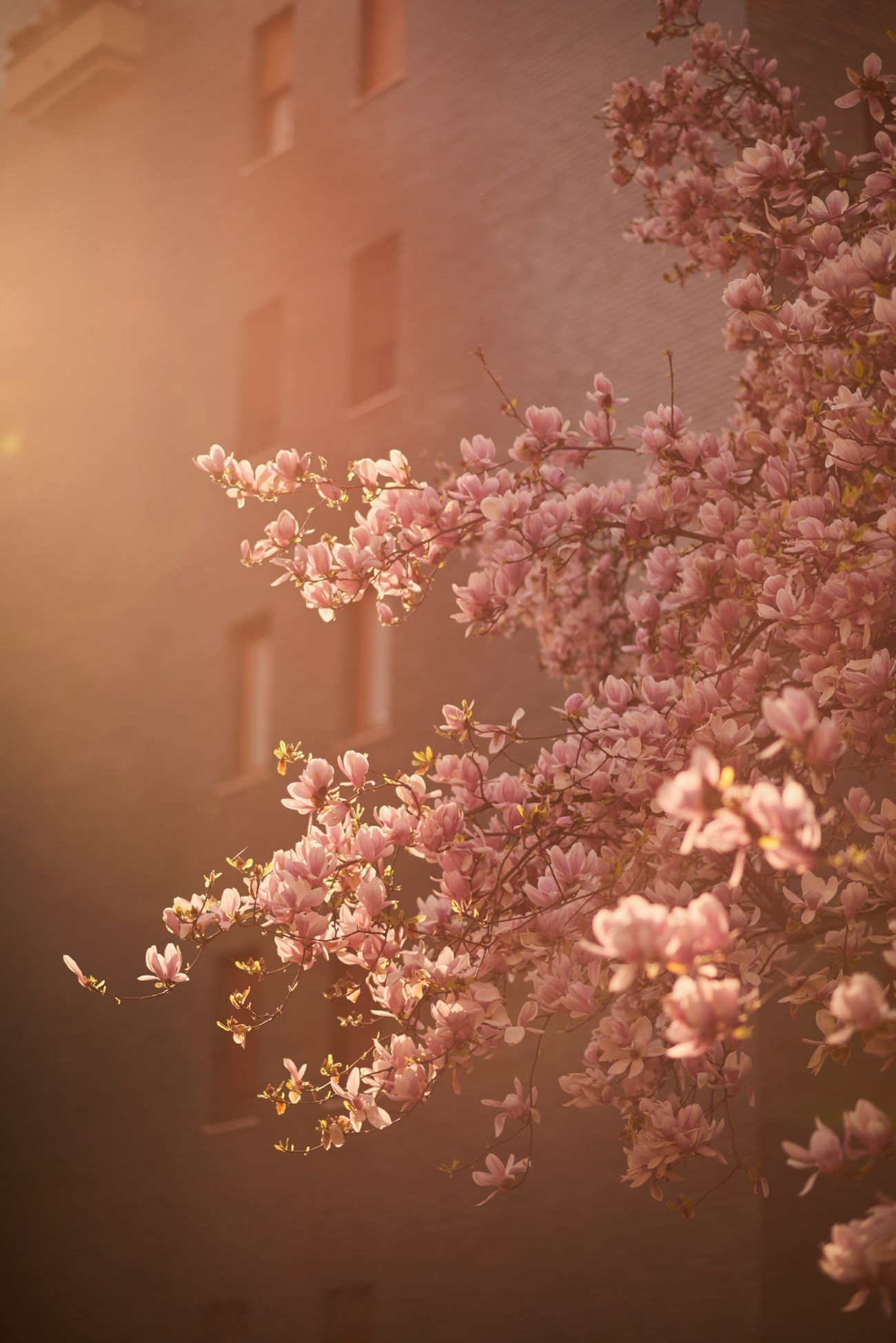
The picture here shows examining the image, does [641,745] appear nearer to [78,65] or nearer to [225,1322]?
[225,1322]

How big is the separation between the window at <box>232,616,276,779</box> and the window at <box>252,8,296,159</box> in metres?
6.23

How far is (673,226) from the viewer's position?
8812mm

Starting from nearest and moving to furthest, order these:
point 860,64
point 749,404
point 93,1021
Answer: point 749,404 < point 860,64 < point 93,1021

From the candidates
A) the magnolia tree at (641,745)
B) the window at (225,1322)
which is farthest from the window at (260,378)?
the magnolia tree at (641,745)

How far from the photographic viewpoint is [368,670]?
18906 mm

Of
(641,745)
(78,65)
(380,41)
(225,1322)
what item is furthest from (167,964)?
(78,65)

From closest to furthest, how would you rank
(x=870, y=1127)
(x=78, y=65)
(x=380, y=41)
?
(x=870, y=1127) → (x=380, y=41) → (x=78, y=65)

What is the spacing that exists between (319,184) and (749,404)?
13.0m

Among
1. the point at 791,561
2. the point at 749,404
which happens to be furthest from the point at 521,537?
the point at 749,404

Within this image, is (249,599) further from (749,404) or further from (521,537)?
(521,537)

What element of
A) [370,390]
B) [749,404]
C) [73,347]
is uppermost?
[73,347]

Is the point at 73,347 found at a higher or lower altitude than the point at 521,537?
higher

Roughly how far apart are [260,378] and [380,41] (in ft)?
13.8

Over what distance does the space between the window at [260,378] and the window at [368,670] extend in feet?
10.9
